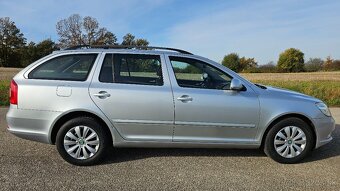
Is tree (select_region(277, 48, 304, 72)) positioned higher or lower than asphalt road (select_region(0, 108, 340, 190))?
higher

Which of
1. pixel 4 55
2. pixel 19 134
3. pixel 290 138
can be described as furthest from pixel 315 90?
pixel 4 55

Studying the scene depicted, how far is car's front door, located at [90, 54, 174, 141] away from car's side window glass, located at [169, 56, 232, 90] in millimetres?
227

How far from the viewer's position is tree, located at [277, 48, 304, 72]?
8319cm

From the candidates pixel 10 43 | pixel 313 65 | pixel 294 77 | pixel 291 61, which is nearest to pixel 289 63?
pixel 291 61

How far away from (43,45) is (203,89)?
6692cm

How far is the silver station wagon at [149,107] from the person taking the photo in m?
4.55

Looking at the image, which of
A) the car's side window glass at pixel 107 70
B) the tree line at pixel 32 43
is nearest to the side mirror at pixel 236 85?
the car's side window glass at pixel 107 70

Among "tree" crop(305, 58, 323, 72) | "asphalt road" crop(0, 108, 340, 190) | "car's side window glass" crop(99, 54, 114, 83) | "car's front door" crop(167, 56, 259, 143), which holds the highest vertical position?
"tree" crop(305, 58, 323, 72)

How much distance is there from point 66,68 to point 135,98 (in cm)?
110

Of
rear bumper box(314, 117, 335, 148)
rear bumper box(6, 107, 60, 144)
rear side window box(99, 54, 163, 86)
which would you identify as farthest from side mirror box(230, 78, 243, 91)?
rear bumper box(6, 107, 60, 144)

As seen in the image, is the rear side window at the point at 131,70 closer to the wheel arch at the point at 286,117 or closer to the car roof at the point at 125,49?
the car roof at the point at 125,49

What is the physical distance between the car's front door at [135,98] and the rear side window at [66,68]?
0.20 metres

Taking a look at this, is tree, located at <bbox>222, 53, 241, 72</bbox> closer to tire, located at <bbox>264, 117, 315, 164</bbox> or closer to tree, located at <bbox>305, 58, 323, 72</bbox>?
tree, located at <bbox>305, 58, 323, 72</bbox>

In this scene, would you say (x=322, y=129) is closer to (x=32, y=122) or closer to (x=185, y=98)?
(x=185, y=98)
